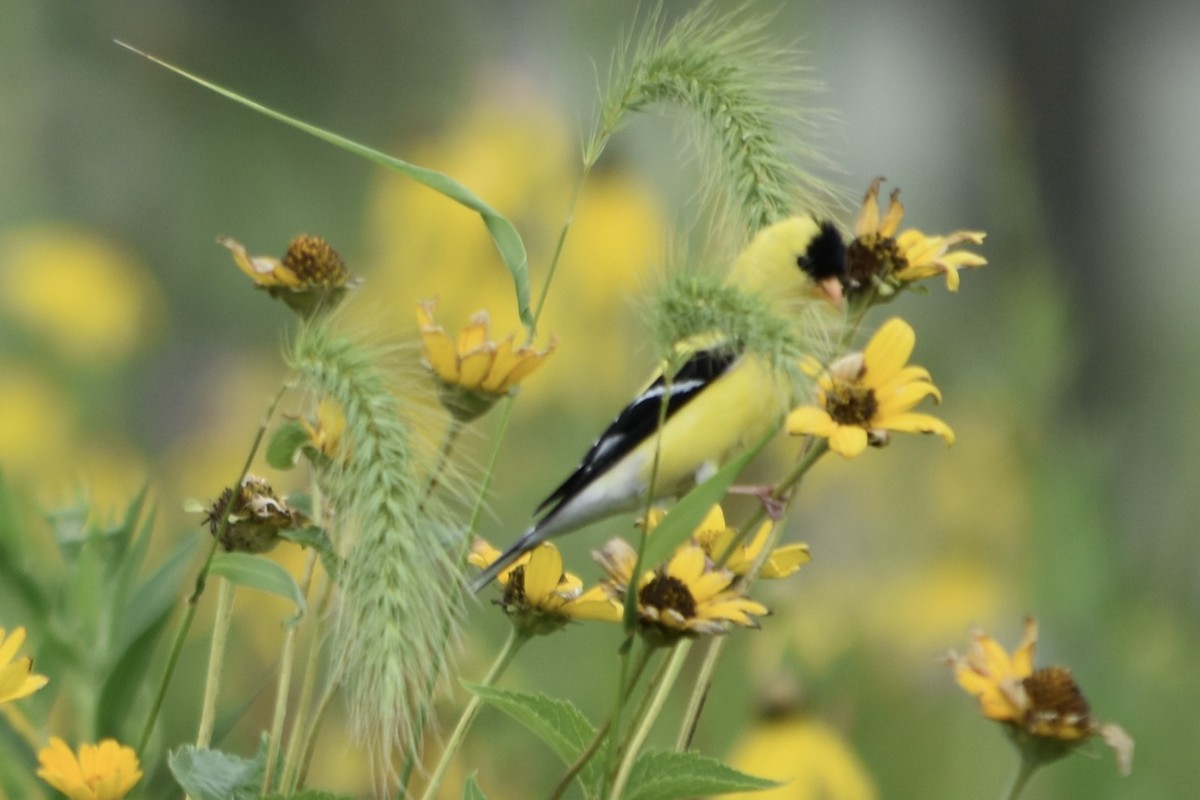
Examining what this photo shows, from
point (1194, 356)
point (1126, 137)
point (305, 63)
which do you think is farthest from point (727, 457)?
point (1126, 137)

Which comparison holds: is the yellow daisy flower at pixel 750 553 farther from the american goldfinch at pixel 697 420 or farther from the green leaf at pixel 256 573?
the american goldfinch at pixel 697 420

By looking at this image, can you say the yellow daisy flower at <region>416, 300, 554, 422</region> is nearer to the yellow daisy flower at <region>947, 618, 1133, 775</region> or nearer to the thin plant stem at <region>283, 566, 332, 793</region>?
the thin plant stem at <region>283, 566, 332, 793</region>

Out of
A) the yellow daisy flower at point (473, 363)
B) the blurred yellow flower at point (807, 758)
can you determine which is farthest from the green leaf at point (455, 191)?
the blurred yellow flower at point (807, 758)

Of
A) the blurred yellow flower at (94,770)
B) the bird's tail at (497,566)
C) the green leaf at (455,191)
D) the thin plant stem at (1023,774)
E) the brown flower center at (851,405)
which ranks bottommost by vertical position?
the blurred yellow flower at (94,770)

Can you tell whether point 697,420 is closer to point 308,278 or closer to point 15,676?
point 308,278

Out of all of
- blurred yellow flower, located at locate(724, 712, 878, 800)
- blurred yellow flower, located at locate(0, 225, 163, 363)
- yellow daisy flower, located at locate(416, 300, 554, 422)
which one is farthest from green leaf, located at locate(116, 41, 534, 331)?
blurred yellow flower, located at locate(0, 225, 163, 363)

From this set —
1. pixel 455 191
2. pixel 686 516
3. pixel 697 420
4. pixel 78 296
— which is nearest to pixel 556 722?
pixel 686 516
